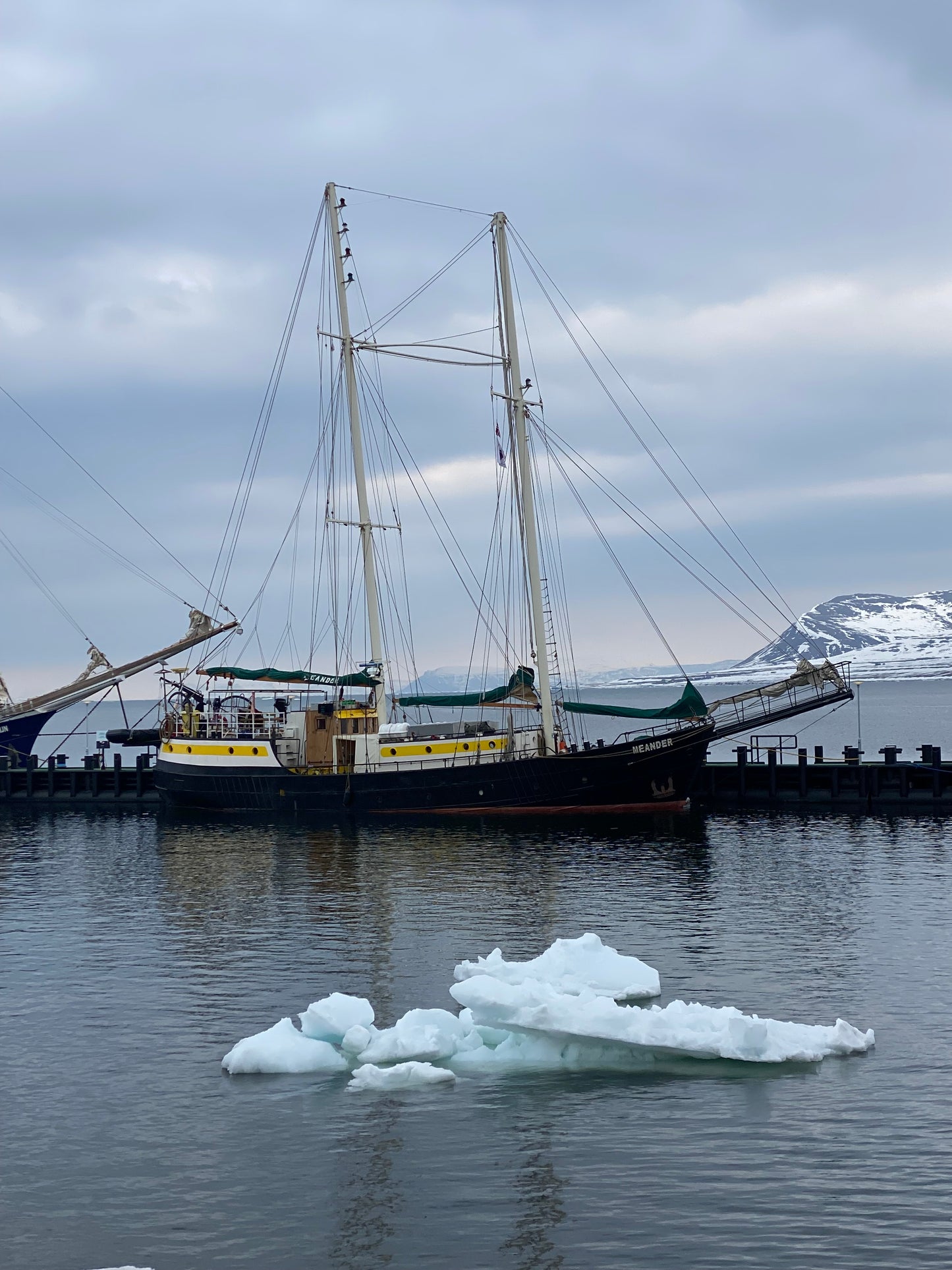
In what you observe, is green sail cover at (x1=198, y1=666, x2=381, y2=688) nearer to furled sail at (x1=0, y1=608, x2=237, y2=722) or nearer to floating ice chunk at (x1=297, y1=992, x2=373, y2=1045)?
furled sail at (x1=0, y1=608, x2=237, y2=722)

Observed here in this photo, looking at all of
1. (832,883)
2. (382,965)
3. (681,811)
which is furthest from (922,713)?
(382,965)

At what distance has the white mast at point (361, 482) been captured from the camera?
59719 millimetres

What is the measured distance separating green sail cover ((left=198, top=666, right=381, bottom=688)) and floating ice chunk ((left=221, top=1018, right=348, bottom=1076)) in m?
39.1

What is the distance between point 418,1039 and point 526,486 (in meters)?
37.5

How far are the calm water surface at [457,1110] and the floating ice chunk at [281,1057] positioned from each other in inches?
14.2

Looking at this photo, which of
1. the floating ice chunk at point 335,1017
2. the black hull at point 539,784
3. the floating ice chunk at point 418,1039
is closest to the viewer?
the floating ice chunk at point 418,1039

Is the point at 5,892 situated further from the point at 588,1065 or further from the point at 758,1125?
the point at 758,1125

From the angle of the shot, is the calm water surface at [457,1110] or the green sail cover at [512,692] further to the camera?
the green sail cover at [512,692]

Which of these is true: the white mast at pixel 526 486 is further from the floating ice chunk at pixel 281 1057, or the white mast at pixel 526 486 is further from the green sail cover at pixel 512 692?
the floating ice chunk at pixel 281 1057

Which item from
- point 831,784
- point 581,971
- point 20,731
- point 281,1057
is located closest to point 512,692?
point 831,784

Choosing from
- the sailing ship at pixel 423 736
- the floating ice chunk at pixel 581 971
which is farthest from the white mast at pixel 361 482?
the floating ice chunk at pixel 581 971

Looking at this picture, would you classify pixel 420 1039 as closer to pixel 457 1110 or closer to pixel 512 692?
pixel 457 1110

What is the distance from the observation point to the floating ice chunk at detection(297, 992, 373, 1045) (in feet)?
61.9

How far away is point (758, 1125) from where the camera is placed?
631 inches
